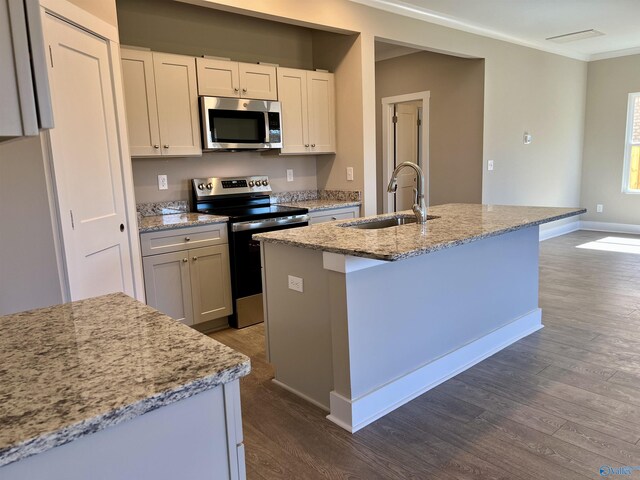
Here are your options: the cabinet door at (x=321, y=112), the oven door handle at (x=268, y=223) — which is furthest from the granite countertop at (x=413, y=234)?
the cabinet door at (x=321, y=112)

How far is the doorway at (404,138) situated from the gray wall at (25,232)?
4503 millimetres

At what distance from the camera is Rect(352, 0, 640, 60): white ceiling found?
4.32 metres

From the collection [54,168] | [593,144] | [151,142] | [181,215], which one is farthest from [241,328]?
[593,144]

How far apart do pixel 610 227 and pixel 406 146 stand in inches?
147

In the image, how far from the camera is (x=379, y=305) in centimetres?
230

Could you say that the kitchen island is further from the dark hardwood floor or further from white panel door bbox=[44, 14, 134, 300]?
white panel door bbox=[44, 14, 134, 300]

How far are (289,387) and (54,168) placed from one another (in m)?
1.67

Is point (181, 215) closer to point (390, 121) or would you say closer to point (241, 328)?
point (241, 328)

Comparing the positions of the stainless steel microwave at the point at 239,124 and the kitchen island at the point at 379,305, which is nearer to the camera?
the kitchen island at the point at 379,305

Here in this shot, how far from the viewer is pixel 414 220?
3.12 metres

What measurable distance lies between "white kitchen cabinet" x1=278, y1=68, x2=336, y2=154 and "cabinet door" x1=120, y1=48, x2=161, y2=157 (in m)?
1.16

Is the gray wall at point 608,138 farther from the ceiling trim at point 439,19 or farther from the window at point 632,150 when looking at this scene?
the ceiling trim at point 439,19

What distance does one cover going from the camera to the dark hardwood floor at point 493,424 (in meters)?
1.93

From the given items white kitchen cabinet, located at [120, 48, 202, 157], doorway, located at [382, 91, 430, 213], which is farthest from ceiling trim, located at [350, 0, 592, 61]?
white kitchen cabinet, located at [120, 48, 202, 157]
